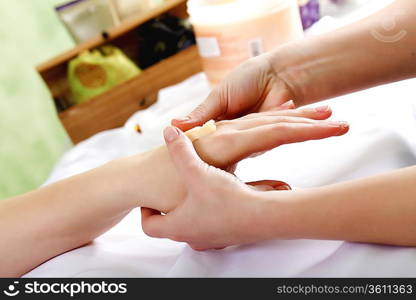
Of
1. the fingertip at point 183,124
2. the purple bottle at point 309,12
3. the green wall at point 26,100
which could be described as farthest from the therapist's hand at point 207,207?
the green wall at point 26,100

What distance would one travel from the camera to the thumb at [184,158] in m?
0.63

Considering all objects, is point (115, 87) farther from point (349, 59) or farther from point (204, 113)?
point (349, 59)

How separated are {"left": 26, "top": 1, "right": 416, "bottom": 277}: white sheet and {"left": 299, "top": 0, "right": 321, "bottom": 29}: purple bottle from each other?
54cm

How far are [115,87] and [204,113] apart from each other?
0.92 m

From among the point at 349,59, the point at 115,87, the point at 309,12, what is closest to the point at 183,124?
the point at 349,59

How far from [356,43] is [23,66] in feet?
4.86

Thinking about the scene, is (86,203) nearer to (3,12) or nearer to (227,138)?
(227,138)

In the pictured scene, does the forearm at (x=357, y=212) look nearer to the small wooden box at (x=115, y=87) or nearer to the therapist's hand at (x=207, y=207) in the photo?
the therapist's hand at (x=207, y=207)

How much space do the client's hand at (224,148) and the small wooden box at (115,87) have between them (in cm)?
101

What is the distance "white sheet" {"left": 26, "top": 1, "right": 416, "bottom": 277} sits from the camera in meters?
0.55

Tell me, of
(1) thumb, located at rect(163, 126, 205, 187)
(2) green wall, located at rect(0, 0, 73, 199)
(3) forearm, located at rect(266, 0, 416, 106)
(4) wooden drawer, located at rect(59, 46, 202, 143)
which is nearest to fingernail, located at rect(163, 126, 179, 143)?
(1) thumb, located at rect(163, 126, 205, 187)

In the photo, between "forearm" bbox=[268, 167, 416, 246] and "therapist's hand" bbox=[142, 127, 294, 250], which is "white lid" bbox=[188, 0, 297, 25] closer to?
"therapist's hand" bbox=[142, 127, 294, 250]

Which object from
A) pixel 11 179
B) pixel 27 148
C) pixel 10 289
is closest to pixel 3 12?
pixel 27 148

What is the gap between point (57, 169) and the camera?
1.22m
